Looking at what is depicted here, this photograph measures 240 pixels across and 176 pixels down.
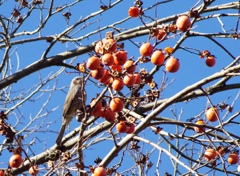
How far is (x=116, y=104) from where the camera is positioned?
10.6 feet

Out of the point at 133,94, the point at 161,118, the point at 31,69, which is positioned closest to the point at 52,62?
the point at 31,69

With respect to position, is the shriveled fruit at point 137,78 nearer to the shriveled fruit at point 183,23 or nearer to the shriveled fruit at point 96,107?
the shriveled fruit at point 96,107

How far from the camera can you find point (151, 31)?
3.37 m

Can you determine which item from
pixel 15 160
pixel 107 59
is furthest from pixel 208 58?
pixel 15 160

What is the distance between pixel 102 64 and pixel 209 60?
1134mm

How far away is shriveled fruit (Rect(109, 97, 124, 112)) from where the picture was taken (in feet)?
10.6

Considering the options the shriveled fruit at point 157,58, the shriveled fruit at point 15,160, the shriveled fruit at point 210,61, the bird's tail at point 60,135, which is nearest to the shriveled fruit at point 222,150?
the shriveled fruit at point 210,61

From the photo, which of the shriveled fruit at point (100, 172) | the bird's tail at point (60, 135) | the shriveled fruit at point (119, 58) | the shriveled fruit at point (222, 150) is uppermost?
the bird's tail at point (60, 135)

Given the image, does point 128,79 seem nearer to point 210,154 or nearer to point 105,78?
point 105,78

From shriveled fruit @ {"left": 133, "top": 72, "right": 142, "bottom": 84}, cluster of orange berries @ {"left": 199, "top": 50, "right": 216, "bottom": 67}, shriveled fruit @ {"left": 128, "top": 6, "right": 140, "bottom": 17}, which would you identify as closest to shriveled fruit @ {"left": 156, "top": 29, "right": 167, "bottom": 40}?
shriveled fruit @ {"left": 133, "top": 72, "right": 142, "bottom": 84}

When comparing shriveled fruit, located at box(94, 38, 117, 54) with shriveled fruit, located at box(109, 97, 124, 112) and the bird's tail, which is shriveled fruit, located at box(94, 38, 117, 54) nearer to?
shriveled fruit, located at box(109, 97, 124, 112)

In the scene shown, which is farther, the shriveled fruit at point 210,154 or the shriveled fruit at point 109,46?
the shriveled fruit at point 210,154

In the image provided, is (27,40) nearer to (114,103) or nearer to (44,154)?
(44,154)

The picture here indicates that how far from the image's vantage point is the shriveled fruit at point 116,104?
10.6 ft
